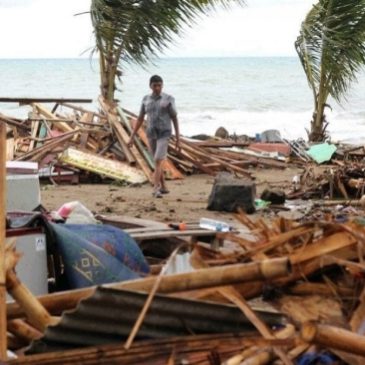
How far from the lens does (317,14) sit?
66.9 ft

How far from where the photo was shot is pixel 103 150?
1652 cm

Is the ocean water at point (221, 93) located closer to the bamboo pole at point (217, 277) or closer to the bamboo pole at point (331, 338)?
the bamboo pole at point (217, 277)

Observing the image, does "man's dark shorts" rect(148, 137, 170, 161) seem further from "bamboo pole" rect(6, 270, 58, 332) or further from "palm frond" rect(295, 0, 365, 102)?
"bamboo pole" rect(6, 270, 58, 332)

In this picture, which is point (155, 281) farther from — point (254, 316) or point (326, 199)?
point (326, 199)

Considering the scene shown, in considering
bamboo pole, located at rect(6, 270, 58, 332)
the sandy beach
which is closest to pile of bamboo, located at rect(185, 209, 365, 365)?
bamboo pole, located at rect(6, 270, 58, 332)

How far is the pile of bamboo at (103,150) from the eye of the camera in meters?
15.7

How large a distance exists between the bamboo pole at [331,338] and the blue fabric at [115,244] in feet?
10.0

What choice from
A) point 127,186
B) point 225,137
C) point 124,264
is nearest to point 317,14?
point 225,137

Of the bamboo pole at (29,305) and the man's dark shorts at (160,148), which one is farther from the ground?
the man's dark shorts at (160,148)

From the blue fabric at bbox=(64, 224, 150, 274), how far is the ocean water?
21602mm

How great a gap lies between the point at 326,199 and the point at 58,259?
8.27 metres

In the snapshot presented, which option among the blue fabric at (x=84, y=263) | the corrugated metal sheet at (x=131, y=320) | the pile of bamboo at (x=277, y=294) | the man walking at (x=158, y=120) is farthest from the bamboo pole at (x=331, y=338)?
the man walking at (x=158, y=120)

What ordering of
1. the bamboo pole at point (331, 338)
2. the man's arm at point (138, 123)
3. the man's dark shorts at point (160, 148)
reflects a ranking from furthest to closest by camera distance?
1. the man's arm at point (138, 123)
2. the man's dark shorts at point (160, 148)
3. the bamboo pole at point (331, 338)

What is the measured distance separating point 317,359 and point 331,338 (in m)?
0.35
